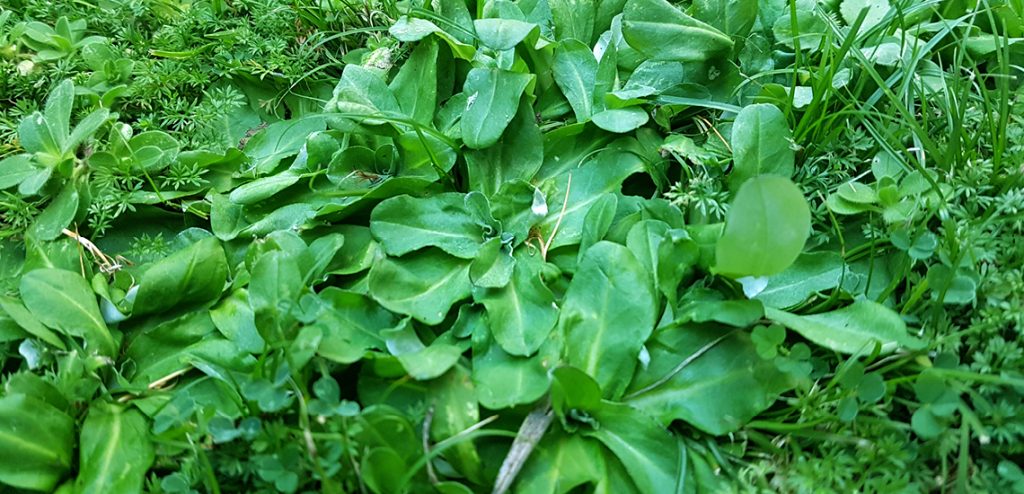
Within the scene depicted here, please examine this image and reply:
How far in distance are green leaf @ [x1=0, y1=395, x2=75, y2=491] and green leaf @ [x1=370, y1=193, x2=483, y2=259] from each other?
622 mm

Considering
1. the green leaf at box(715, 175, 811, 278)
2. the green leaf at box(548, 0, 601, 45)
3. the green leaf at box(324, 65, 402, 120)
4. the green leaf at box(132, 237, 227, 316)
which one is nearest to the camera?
the green leaf at box(715, 175, 811, 278)

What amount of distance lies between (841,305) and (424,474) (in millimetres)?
802

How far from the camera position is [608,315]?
4.16ft

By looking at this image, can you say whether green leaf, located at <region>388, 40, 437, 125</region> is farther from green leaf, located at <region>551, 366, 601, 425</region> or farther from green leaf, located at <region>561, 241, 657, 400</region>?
green leaf, located at <region>551, 366, 601, 425</region>

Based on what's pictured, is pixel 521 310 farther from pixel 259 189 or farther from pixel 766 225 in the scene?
pixel 259 189

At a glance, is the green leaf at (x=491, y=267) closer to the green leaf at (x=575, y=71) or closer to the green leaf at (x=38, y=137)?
the green leaf at (x=575, y=71)

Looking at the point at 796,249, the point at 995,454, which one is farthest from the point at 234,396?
the point at 995,454

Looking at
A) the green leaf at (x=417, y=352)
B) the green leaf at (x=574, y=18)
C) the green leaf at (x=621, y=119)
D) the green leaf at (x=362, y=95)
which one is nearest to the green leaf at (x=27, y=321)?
the green leaf at (x=417, y=352)

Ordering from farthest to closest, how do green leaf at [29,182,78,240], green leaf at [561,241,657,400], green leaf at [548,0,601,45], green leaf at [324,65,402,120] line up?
green leaf at [548,0,601,45], green leaf at [324,65,402,120], green leaf at [29,182,78,240], green leaf at [561,241,657,400]

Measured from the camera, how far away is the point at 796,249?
3.65ft

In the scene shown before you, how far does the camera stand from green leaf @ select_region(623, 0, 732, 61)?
1519 mm

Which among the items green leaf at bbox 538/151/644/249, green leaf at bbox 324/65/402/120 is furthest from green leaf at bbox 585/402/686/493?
green leaf at bbox 324/65/402/120

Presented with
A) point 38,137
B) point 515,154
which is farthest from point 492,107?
point 38,137

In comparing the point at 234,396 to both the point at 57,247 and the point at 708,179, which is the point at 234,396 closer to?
the point at 57,247
